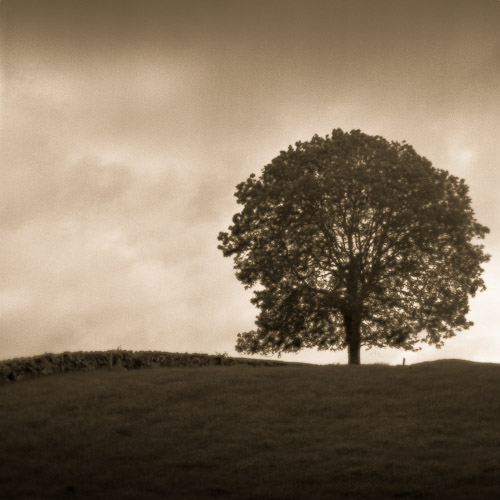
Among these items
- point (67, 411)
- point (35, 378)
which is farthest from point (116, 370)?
point (67, 411)

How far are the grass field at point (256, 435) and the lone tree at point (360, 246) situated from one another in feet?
39.3

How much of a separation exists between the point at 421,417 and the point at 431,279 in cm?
2068


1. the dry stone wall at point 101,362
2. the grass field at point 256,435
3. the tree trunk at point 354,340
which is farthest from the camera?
the tree trunk at point 354,340

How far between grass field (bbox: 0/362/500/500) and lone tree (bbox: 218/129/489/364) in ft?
39.3

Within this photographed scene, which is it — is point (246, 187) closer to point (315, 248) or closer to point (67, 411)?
point (315, 248)

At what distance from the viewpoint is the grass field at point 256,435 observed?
1712 cm

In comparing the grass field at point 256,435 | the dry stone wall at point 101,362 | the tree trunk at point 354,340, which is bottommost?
the grass field at point 256,435

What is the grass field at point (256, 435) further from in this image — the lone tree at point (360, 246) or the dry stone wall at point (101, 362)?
the lone tree at point (360, 246)

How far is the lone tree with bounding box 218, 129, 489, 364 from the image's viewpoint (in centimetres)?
4150

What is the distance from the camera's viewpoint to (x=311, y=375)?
95.2 feet

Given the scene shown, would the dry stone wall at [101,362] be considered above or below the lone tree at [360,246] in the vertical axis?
below

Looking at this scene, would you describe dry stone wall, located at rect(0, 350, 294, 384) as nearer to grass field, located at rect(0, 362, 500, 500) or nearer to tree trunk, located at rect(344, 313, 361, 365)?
grass field, located at rect(0, 362, 500, 500)

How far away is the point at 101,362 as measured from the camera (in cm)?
3322

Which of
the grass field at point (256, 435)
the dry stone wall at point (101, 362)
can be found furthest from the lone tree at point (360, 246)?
the grass field at point (256, 435)
